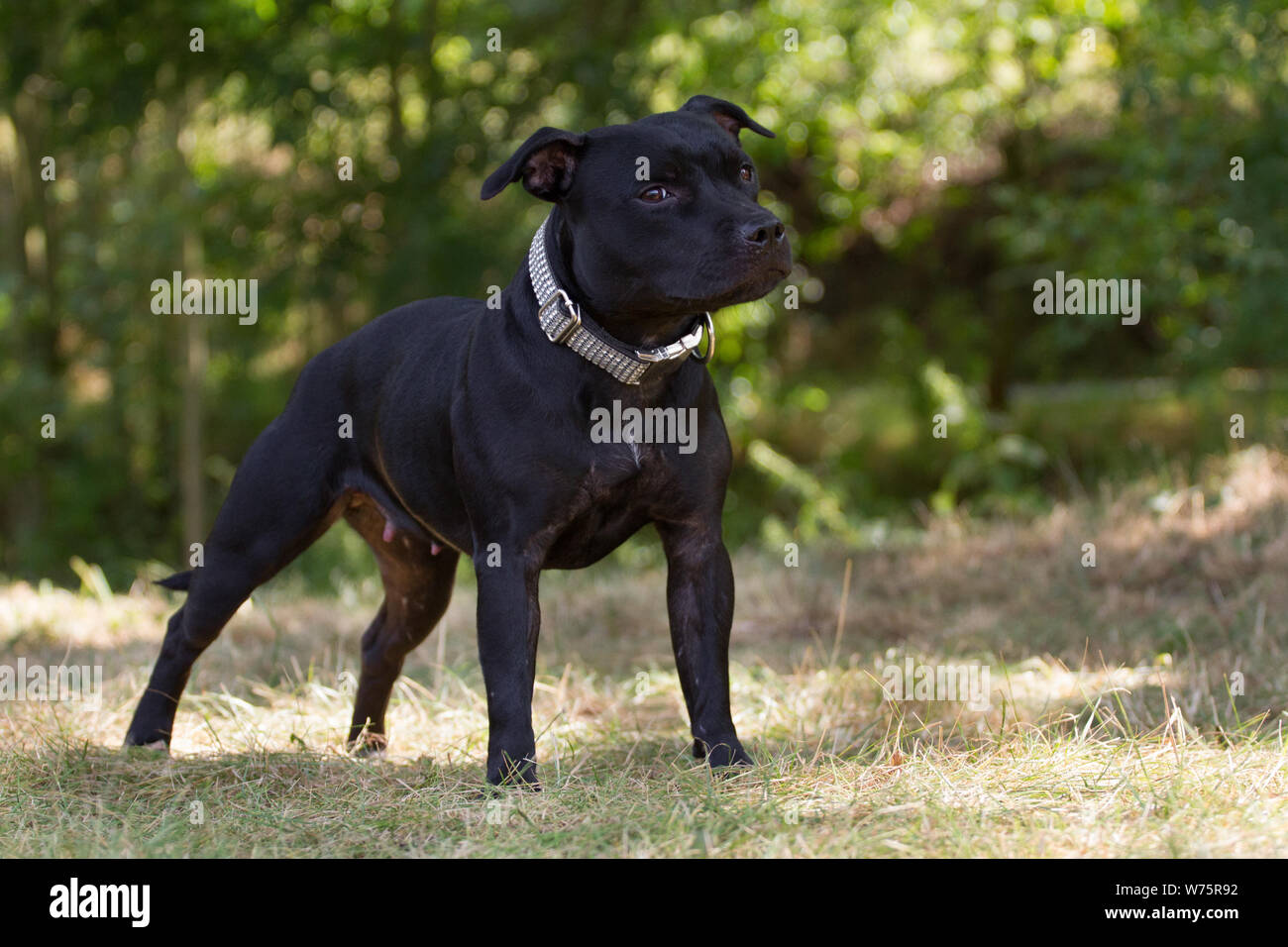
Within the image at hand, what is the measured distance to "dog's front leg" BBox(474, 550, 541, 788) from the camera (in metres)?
3.44

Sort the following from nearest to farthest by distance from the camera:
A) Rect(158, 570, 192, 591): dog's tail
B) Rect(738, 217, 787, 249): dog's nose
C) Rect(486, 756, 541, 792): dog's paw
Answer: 1. Rect(738, 217, 787, 249): dog's nose
2. Rect(486, 756, 541, 792): dog's paw
3. Rect(158, 570, 192, 591): dog's tail

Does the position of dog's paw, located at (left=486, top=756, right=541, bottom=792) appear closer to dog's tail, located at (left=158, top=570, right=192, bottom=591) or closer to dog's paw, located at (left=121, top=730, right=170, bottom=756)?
dog's paw, located at (left=121, top=730, right=170, bottom=756)

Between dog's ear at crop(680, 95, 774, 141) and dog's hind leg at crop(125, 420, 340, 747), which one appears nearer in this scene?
dog's ear at crop(680, 95, 774, 141)

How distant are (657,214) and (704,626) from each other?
1.14 m

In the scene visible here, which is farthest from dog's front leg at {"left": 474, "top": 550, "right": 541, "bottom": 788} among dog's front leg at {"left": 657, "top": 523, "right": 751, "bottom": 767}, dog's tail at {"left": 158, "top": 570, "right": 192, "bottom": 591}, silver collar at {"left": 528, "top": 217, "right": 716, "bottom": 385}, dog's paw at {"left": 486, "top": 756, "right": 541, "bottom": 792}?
dog's tail at {"left": 158, "top": 570, "right": 192, "bottom": 591}

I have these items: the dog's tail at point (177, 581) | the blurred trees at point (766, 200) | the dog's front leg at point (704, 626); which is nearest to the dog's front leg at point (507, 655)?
the dog's front leg at point (704, 626)

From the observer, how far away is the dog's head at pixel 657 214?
332cm

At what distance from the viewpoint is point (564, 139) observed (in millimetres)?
3492

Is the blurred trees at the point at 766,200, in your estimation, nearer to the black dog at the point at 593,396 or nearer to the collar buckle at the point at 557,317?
the black dog at the point at 593,396

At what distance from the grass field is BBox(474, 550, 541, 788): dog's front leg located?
0.38 feet
